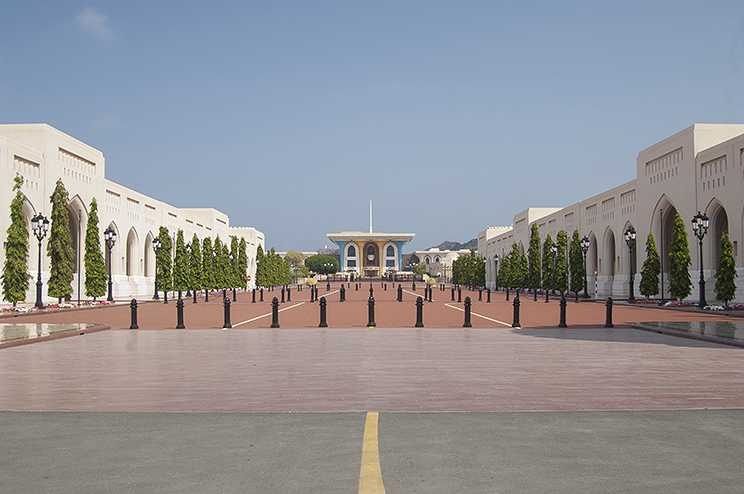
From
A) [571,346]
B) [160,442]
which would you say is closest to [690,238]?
[571,346]

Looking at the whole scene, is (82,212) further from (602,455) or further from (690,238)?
(602,455)

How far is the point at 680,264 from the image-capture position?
3052 cm

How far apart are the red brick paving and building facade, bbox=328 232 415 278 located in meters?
149

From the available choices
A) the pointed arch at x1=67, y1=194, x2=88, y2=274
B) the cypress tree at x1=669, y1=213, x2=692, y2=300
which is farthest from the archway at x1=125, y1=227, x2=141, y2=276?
the cypress tree at x1=669, y1=213, x2=692, y2=300

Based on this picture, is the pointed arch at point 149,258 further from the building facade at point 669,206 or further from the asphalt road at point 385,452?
the asphalt road at point 385,452

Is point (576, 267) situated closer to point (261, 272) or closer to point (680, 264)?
point (680, 264)

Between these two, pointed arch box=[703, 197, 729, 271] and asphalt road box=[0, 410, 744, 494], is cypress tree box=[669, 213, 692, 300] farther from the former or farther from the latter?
asphalt road box=[0, 410, 744, 494]

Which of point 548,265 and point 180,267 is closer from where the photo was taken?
point 180,267

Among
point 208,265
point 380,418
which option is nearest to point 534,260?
point 208,265

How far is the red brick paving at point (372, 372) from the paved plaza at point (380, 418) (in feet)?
0.16

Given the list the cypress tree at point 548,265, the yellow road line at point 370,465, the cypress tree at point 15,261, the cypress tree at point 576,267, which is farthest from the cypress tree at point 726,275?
the cypress tree at point 15,261

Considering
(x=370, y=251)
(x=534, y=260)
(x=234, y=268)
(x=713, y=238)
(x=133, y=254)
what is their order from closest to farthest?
1. (x=713, y=238)
2. (x=133, y=254)
3. (x=534, y=260)
4. (x=234, y=268)
5. (x=370, y=251)

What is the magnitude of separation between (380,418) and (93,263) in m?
33.3

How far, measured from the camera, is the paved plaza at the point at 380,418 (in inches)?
173
